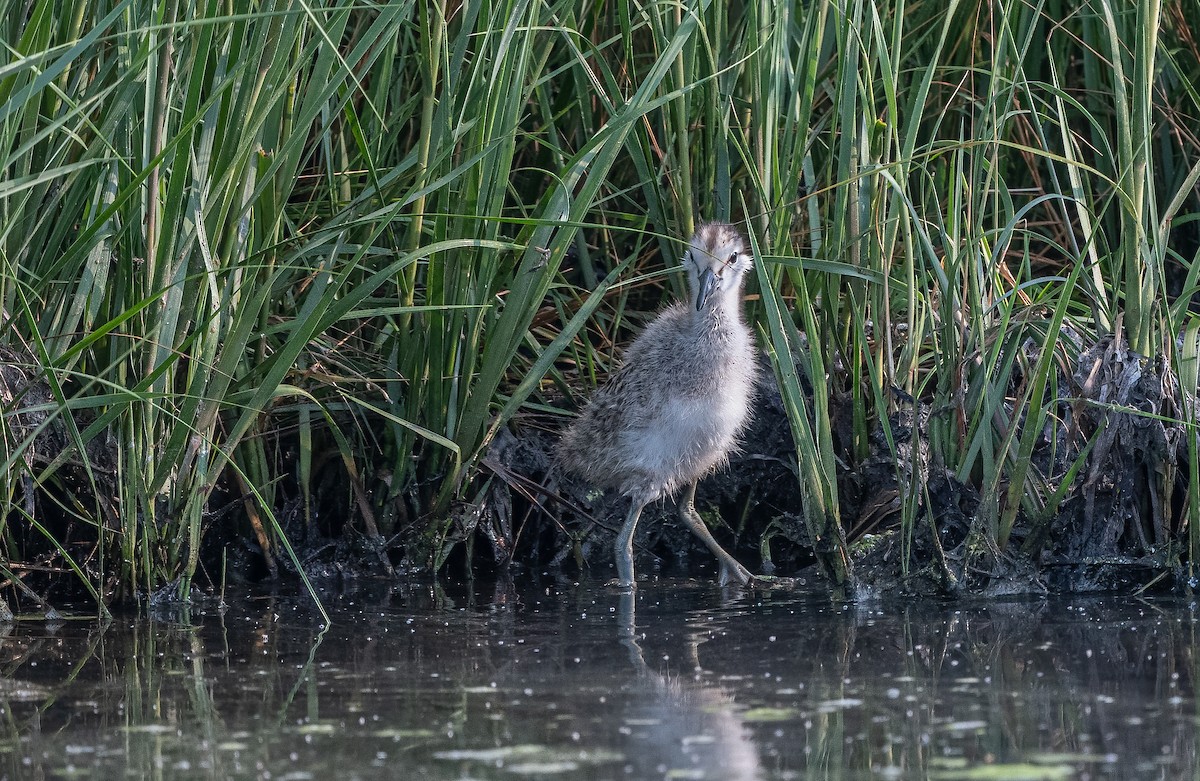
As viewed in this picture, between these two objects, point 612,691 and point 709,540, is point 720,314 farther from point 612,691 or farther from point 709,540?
point 612,691

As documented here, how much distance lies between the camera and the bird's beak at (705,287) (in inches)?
185

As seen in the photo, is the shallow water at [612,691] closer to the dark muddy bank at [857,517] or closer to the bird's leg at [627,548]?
the dark muddy bank at [857,517]

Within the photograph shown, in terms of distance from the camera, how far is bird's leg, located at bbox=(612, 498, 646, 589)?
4637mm

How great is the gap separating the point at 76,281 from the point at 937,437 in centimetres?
236

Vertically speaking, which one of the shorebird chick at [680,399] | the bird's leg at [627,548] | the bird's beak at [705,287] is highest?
the bird's beak at [705,287]

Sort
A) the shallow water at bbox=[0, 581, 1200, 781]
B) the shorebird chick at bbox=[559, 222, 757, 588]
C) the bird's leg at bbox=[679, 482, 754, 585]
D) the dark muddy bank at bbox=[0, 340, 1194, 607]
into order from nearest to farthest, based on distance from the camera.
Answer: the shallow water at bbox=[0, 581, 1200, 781], the dark muddy bank at bbox=[0, 340, 1194, 607], the bird's leg at bbox=[679, 482, 754, 585], the shorebird chick at bbox=[559, 222, 757, 588]

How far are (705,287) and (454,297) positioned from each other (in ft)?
2.60

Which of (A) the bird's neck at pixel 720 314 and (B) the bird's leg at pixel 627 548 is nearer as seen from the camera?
(B) the bird's leg at pixel 627 548

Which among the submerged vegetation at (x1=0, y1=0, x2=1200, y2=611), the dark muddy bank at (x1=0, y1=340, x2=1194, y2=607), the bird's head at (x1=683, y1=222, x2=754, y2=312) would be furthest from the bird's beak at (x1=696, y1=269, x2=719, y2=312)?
the dark muddy bank at (x1=0, y1=340, x2=1194, y2=607)

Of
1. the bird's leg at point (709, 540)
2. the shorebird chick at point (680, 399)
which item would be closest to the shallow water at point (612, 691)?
the bird's leg at point (709, 540)

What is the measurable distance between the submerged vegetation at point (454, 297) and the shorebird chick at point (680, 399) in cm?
21

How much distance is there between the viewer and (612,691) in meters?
3.15

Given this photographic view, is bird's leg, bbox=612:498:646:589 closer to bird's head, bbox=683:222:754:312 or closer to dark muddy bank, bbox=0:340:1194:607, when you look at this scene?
dark muddy bank, bbox=0:340:1194:607

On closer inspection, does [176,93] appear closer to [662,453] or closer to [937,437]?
[662,453]
